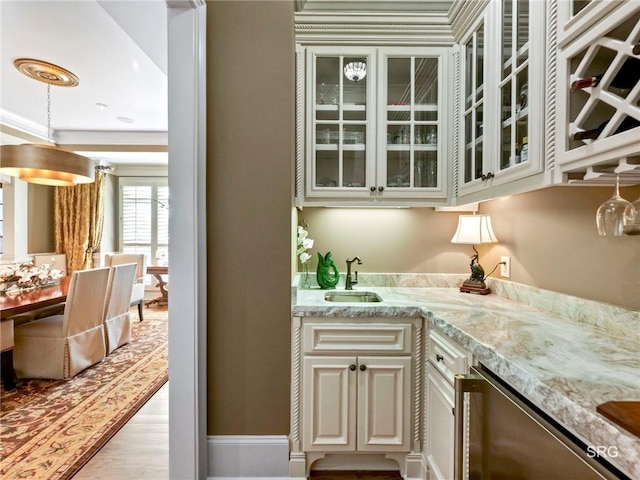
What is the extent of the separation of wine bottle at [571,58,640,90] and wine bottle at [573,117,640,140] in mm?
121

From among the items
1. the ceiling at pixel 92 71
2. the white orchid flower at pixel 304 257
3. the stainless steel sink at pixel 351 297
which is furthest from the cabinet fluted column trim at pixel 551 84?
the ceiling at pixel 92 71

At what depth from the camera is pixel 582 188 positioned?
1.42 meters

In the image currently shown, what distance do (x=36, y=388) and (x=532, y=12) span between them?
4202mm

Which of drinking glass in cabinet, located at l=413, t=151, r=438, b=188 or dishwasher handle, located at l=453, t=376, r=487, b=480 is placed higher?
drinking glass in cabinet, located at l=413, t=151, r=438, b=188

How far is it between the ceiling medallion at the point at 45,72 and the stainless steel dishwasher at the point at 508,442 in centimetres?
403

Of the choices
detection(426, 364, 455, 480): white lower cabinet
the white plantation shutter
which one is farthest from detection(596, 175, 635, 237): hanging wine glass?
the white plantation shutter

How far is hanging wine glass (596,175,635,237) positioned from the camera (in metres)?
1.01

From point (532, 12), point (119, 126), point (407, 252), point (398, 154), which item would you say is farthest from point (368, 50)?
point (119, 126)

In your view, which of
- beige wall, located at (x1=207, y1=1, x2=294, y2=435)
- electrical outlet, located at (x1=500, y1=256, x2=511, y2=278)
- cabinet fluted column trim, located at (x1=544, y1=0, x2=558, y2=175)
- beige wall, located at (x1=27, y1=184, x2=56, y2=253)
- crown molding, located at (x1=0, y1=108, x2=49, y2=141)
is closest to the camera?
cabinet fluted column trim, located at (x1=544, y1=0, x2=558, y2=175)

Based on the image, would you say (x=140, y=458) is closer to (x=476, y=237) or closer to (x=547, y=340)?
(x=547, y=340)

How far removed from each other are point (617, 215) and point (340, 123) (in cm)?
148

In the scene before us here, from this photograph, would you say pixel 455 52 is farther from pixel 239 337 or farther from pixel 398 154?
pixel 239 337

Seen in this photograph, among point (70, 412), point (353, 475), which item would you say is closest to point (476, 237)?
point (353, 475)

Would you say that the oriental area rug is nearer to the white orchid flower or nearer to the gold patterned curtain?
the white orchid flower
